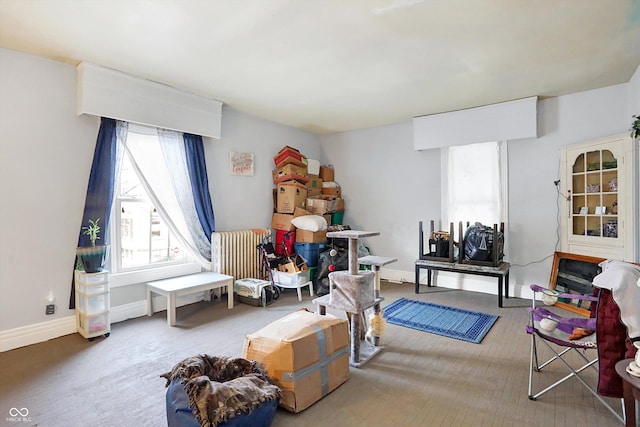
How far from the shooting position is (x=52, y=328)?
316cm

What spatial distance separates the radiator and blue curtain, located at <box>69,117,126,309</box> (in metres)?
1.29

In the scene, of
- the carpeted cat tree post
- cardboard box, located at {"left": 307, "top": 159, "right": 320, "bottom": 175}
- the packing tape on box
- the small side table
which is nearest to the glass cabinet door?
the small side table

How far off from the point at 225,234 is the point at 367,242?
8.45 feet

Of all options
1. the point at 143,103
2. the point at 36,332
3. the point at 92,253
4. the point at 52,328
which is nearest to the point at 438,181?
the point at 143,103

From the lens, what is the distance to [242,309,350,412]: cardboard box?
2.04 metres

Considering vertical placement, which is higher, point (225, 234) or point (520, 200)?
point (520, 200)

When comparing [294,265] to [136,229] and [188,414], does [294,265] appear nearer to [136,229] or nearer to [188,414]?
[136,229]

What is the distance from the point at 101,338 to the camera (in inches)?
124

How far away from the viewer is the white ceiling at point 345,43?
2346mm

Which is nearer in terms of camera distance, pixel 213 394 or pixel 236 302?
pixel 213 394

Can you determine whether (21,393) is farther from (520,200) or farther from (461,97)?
(520,200)

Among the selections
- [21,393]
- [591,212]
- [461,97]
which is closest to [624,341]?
[591,212]

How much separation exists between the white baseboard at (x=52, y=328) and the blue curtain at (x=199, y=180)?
1105 millimetres

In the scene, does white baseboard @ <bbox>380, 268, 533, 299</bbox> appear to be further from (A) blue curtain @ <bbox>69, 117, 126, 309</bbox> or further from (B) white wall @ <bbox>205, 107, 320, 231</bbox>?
(A) blue curtain @ <bbox>69, 117, 126, 309</bbox>
